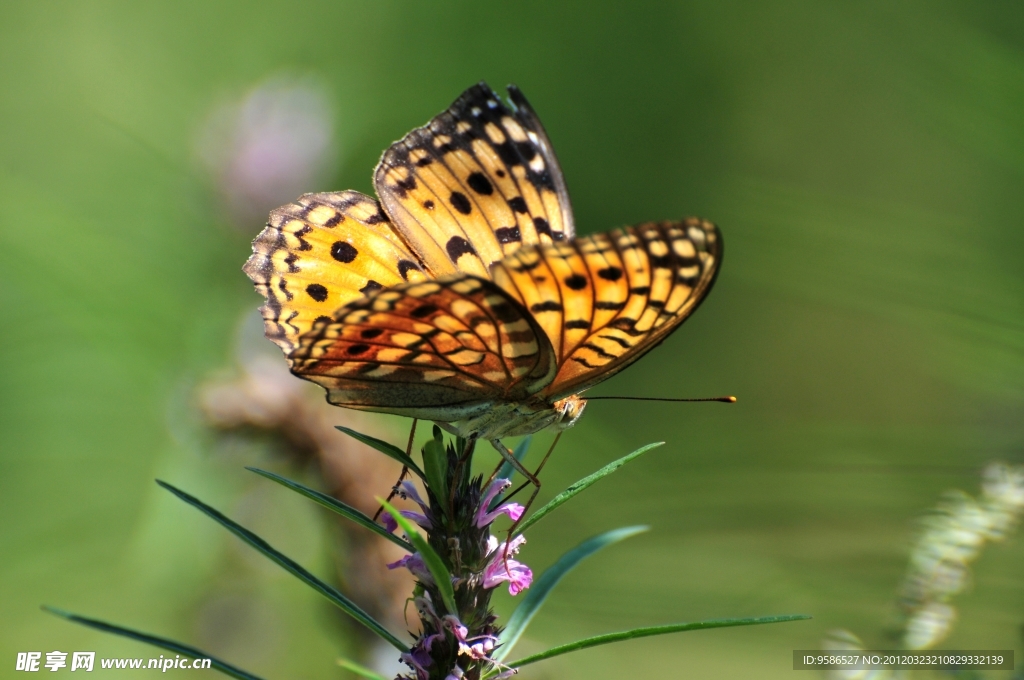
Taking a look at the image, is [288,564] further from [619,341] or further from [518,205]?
[518,205]

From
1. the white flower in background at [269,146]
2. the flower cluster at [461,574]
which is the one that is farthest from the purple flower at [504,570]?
the white flower in background at [269,146]

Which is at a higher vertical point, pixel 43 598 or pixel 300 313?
pixel 300 313

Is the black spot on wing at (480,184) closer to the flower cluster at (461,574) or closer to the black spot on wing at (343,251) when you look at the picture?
the black spot on wing at (343,251)

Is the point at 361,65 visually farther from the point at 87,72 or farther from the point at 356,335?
the point at 356,335

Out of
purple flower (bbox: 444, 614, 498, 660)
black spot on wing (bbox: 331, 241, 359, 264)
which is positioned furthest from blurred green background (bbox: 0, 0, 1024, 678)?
black spot on wing (bbox: 331, 241, 359, 264)

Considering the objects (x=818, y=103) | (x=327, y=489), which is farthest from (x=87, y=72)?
(x=818, y=103)

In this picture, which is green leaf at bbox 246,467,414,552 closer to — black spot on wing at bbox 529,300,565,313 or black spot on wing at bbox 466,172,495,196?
black spot on wing at bbox 529,300,565,313

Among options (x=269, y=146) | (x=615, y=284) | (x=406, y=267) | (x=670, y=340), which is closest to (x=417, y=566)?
(x=615, y=284)
